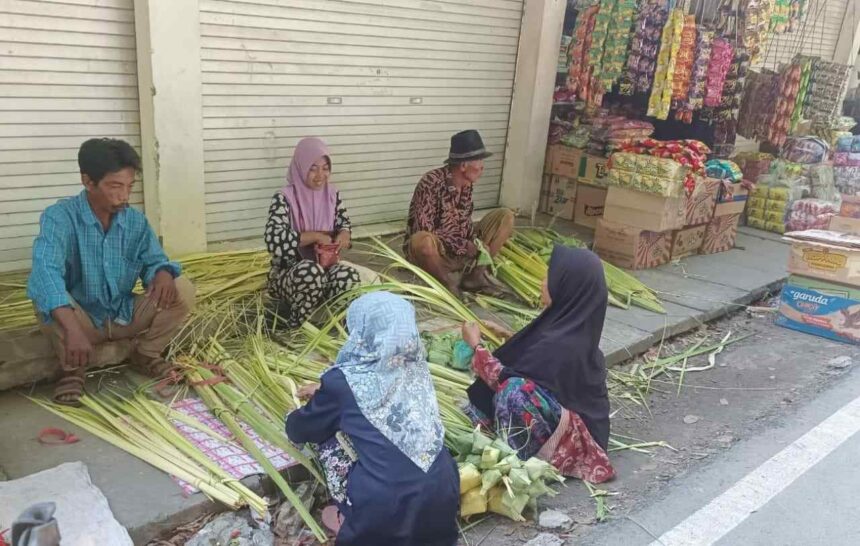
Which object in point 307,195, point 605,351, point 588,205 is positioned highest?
point 307,195

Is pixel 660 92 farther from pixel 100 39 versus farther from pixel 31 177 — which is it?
pixel 31 177

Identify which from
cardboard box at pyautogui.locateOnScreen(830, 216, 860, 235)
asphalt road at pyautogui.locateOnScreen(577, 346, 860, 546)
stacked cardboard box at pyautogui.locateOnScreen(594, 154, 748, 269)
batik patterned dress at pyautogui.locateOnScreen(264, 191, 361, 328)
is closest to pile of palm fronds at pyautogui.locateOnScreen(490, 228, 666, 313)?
stacked cardboard box at pyautogui.locateOnScreen(594, 154, 748, 269)

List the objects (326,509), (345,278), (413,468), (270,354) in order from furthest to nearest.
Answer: (345,278)
(270,354)
(326,509)
(413,468)

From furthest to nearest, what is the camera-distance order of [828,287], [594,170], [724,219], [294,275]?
[594,170] → [724,219] → [828,287] → [294,275]

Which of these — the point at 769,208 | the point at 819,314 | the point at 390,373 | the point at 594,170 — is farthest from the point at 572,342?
the point at 769,208

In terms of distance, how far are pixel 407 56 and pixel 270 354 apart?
3391 millimetres

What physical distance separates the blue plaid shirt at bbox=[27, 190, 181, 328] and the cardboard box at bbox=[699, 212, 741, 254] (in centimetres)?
524

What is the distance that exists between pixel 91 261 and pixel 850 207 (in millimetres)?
6449

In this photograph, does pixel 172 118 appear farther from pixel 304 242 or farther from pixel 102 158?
pixel 102 158

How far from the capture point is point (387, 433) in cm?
260

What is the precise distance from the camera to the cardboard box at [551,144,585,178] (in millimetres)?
7344

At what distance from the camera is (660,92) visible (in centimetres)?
677

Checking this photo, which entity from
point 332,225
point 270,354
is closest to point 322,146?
point 332,225

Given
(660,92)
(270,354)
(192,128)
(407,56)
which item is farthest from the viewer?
(660,92)
